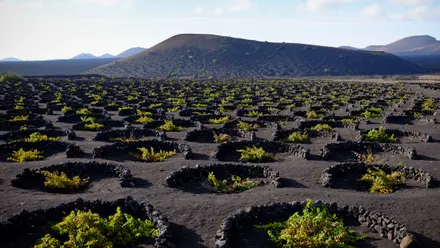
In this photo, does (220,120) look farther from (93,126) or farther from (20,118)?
(20,118)

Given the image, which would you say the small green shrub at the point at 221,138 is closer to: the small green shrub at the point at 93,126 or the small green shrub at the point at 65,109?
the small green shrub at the point at 93,126

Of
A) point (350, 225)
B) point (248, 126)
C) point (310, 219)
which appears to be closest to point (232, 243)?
point (310, 219)

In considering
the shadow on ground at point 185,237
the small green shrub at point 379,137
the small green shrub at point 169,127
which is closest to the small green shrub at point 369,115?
the small green shrub at point 379,137

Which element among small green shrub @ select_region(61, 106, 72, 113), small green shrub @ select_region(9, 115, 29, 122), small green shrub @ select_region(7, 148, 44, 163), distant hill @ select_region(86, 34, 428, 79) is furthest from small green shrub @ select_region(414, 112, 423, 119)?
distant hill @ select_region(86, 34, 428, 79)

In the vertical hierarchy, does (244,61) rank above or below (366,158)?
above

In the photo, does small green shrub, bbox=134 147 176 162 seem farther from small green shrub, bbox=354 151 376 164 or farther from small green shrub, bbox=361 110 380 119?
small green shrub, bbox=361 110 380 119

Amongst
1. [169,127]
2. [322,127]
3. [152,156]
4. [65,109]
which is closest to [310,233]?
[152,156]
